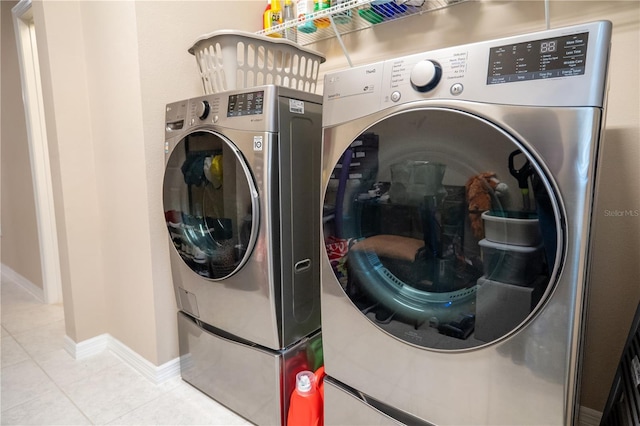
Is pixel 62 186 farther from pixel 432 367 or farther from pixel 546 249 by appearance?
pixel 546 249

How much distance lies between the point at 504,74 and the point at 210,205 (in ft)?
3.42

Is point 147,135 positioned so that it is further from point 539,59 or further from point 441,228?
point 539,59

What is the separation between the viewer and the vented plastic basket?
51.2 inches

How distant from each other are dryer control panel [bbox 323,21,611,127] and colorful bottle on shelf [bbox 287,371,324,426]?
0.94 meters

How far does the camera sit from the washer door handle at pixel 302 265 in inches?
50.8

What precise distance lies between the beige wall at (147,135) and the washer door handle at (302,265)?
2.30 feet

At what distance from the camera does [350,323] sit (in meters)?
1.04

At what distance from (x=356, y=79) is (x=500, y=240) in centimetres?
54

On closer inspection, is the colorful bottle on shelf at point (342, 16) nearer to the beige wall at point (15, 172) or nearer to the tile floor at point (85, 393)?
the tile floor at point (85, 393)

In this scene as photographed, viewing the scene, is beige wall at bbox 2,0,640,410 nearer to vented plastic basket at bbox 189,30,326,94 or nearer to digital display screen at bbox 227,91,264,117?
vented plastic basket at bbox 189,30,326,94

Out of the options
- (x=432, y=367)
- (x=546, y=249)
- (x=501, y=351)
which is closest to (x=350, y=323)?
(x=432, y=367)

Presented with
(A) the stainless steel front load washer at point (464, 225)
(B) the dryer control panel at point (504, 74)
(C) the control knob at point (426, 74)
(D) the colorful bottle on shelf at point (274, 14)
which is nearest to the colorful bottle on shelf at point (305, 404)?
(A) the stainless steel front load washer at point (464, 225)

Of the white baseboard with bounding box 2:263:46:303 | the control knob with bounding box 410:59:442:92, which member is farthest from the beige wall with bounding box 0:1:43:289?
the control knob with bounding box 410:59:442:92

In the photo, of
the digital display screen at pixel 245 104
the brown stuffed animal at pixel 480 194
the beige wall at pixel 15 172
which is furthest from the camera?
the beige wall at pixel 15 172
